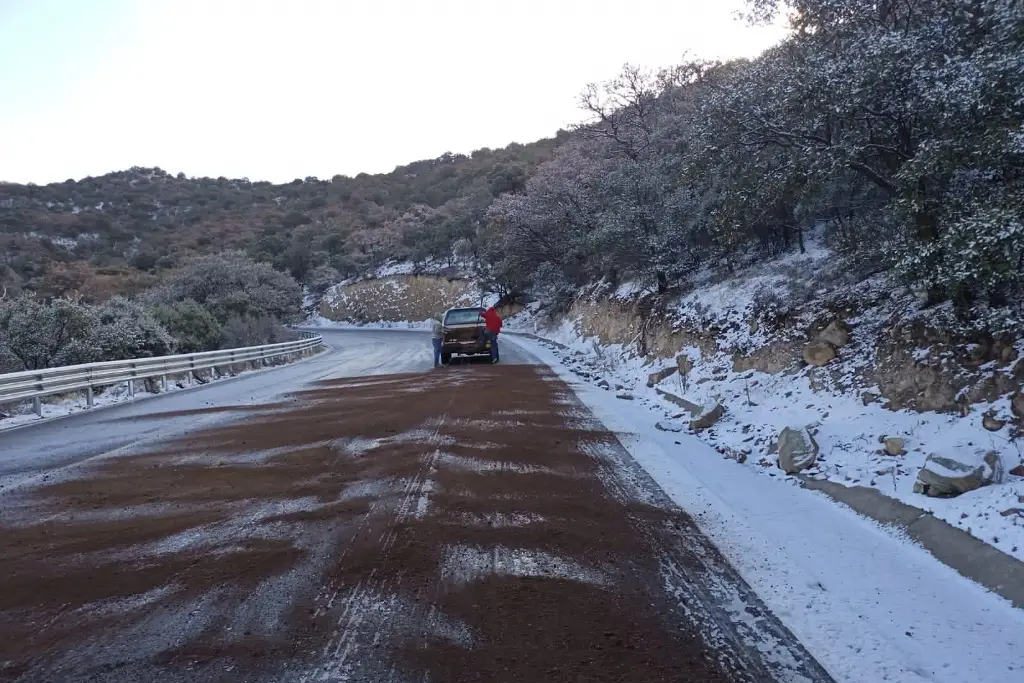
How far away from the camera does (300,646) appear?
3617mm

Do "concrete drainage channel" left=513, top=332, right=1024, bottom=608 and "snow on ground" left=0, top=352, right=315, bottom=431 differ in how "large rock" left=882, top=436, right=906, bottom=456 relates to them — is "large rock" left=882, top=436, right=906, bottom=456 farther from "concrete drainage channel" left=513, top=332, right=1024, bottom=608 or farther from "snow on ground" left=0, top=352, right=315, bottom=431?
"snow on ground" left=0, top=352, right=315, bottom=431

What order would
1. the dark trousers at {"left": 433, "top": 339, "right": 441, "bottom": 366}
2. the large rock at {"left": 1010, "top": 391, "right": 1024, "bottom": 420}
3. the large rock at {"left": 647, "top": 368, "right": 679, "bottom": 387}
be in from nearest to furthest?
the large rock at {"left": 1010, "top": 391, "right": 1024, "bottom": 420}
the large rock at {"left": 647, "top": 368, "right": 679, "bottom": 387}
the dark trousers at {"left": 433, "top": 339, "right": 441, "bottom": 366}

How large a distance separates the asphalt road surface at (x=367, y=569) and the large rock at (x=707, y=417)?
1.78 metres

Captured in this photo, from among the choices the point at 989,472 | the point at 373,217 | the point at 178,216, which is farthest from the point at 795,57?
the point at 178,216

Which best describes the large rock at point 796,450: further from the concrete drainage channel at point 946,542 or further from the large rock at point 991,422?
the large rock at point 991,422

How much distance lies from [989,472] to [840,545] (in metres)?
1.48

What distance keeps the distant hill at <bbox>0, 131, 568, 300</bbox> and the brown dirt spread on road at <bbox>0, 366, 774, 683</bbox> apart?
38918 mm

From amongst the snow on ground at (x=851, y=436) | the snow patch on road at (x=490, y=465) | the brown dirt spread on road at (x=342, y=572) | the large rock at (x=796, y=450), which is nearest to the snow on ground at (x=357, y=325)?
the snow on ground at (x=851, y=436)

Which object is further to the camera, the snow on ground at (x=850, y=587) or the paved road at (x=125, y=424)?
the paved road at (x=125, y=424)


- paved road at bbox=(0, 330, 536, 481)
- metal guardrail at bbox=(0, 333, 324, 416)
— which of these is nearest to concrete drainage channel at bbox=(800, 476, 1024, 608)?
paved road at bbox=(0, 330, 536, 481)

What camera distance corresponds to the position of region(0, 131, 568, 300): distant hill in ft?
201

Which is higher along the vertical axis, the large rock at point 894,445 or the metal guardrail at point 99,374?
the metal guardrail at point 99,374

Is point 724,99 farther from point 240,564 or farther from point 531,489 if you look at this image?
point 240,564

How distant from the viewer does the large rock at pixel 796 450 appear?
7.49 m
